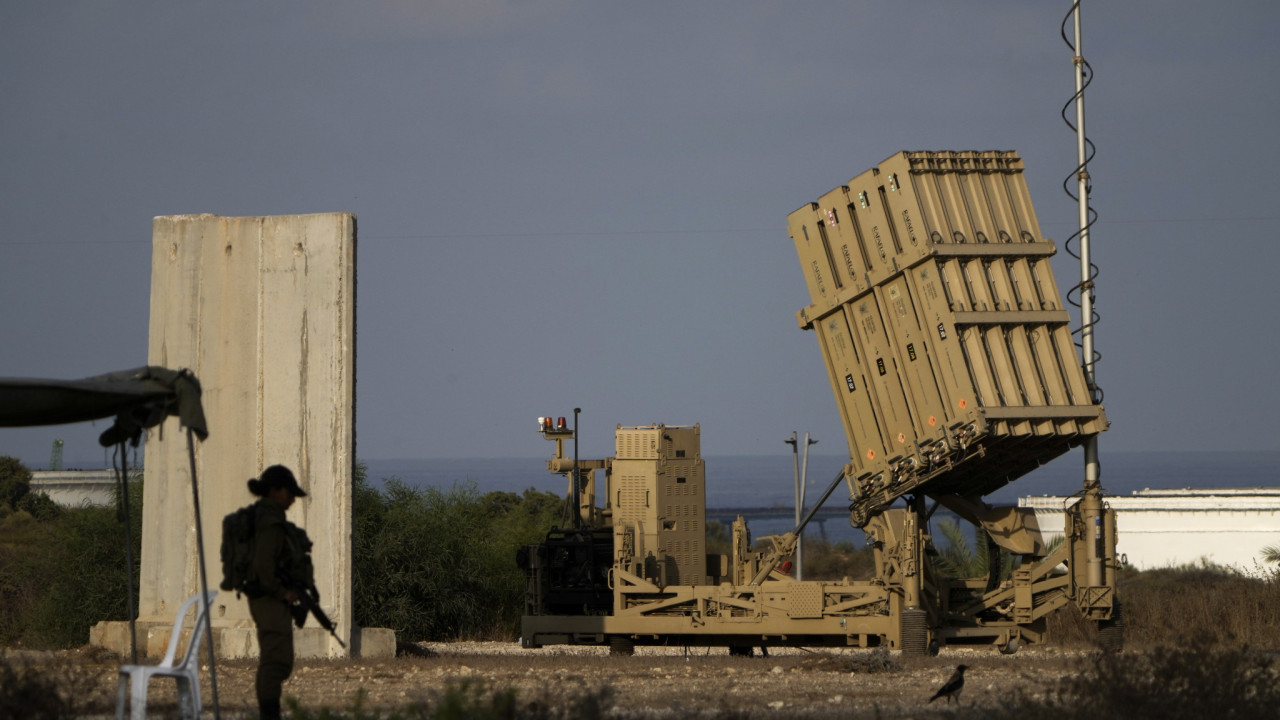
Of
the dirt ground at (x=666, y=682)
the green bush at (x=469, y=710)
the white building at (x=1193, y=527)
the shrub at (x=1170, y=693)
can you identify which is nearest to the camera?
the green bush at (x=469, y=710)

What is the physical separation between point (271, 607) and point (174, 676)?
2.39ft

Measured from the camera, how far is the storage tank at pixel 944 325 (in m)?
13.7

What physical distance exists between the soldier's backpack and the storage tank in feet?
26.6

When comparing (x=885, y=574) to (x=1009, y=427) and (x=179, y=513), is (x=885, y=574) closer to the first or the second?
(x=1009, y=427)

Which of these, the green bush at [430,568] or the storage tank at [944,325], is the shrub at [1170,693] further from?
the green bush at [430,568]

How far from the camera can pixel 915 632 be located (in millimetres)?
14180

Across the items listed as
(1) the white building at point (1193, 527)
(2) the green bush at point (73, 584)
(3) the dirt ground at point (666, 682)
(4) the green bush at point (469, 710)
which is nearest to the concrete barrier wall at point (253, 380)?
(3) the dirt ground at point (666, 682)

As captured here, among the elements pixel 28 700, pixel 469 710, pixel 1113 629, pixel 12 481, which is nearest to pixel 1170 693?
pixel 469 710

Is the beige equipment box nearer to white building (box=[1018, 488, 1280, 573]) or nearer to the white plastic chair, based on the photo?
the white plastic chair

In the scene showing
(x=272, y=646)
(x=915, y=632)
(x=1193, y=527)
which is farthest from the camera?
(x=1193, y=527)

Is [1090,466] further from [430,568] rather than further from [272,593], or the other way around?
[430,568]

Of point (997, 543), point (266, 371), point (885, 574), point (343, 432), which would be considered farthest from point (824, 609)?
point (266, 371)

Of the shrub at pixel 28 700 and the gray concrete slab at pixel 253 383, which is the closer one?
the shrub at pixel 28 700

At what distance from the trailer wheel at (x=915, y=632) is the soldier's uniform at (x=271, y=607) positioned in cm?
820
